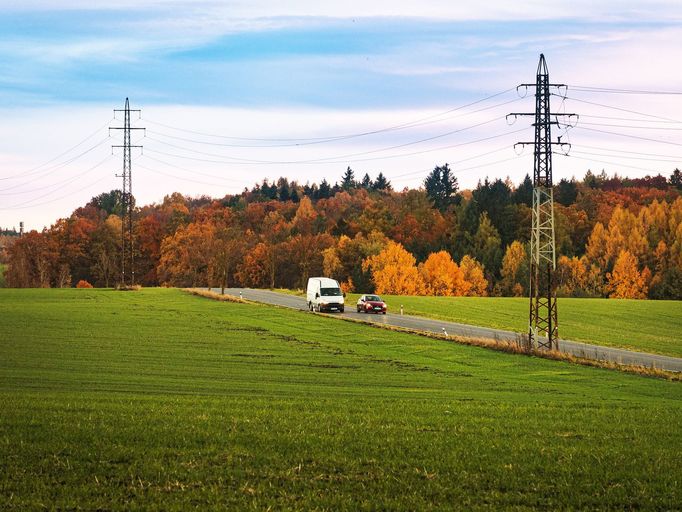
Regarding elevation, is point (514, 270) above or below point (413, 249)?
below

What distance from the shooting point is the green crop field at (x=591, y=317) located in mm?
64800

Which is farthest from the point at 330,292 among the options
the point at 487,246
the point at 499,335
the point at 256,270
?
the point at 487,246

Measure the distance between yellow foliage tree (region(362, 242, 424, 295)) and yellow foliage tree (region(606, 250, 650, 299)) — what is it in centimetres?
3194

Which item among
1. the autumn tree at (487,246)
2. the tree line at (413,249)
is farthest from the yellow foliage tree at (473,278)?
the autumn tree at (487,246)

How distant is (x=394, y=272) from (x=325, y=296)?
62716 millimetres

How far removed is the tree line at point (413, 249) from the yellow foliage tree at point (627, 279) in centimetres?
17

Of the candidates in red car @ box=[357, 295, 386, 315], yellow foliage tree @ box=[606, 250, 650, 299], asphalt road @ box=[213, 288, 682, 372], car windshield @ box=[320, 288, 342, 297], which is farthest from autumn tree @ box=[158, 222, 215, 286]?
red car @ box=[357, 295, 386, 315]

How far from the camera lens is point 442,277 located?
143 m

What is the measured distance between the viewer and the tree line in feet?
452

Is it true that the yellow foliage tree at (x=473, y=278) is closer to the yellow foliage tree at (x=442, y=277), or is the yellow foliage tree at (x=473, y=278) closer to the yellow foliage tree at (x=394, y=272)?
the yellow foliage tree at (x=442, y=277)

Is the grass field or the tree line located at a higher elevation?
the tree line

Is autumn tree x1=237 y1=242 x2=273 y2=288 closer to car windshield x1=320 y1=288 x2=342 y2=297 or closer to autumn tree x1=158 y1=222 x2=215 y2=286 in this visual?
autumn tree x1=158 y1=222 x2=215 y2=286

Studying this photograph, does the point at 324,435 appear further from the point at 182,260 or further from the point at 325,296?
the point at 182,260

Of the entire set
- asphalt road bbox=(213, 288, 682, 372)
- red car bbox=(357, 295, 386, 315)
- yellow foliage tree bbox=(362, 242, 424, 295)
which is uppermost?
yellow foliage tree bbox=(362, 242, 424, 295)
